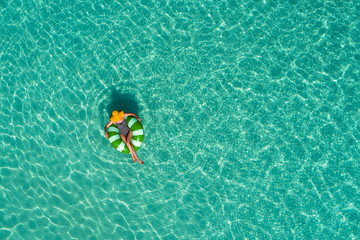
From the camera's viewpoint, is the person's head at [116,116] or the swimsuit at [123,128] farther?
the swimsuit at [123,128]

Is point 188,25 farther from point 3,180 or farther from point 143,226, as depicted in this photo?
point 3,180

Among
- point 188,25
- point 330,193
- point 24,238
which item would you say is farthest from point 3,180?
point 330,193

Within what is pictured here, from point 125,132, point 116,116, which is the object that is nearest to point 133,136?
point 125,132

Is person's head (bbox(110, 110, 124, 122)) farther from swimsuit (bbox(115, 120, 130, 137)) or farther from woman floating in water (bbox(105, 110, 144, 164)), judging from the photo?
swimsuit (bbox(115, 120, 130, 137))

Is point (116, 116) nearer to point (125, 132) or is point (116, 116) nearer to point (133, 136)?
point (125, 132)

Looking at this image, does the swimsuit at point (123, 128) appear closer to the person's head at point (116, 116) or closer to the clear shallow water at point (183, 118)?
the person's head at point (116, 116)

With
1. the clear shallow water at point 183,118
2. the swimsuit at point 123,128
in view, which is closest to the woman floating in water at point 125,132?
the swimsuit at point 123,128
